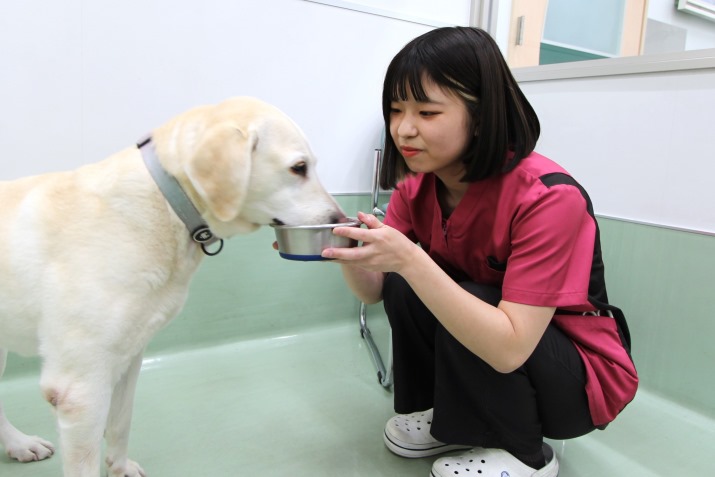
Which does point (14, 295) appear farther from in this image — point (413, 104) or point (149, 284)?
point (413, 104)

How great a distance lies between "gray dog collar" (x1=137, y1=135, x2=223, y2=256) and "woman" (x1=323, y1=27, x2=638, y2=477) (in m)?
0.25

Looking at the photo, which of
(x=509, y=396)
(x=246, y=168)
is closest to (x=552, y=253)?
(x=509, y=396)

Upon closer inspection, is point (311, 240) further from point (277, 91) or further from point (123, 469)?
point (277, 91)

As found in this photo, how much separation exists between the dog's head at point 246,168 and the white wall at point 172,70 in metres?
0.75

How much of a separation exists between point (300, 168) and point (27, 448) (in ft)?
3.11

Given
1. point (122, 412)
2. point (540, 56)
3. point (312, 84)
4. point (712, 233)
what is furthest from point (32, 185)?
point (540, 56)

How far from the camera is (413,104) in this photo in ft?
3.33

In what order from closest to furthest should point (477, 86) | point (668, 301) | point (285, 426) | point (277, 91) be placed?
point (477, 86) → point (285, 426) → point (668, 301) → point (277, 91)

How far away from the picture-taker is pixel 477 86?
3.22 feet

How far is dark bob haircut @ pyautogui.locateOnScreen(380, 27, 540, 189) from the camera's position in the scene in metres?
0.97

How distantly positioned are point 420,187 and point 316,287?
885mm

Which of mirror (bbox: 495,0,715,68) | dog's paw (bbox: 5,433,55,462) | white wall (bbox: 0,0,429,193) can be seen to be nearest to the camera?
dog's paw (bbox: 5,433,55,462)

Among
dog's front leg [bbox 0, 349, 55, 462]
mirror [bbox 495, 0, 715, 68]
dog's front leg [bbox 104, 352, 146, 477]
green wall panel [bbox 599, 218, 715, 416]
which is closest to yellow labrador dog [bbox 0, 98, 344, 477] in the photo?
dog's front leg [bbox 104, 352, 146, 477]

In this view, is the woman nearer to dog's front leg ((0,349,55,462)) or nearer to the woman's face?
the woman's face
